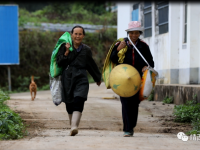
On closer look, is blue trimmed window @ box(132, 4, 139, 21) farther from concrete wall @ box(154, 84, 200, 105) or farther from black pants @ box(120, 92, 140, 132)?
black pants @ box(120, 92, 140, 132)

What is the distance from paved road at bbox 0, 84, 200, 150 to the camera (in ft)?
15.4

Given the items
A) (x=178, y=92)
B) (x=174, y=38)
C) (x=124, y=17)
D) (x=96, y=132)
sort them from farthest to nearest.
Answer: (x=124, y=17), (x=174, y=38), (x=178, y=92), (x=96, y=132)

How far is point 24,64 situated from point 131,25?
22.6 m

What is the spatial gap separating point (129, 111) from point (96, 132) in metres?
0.75

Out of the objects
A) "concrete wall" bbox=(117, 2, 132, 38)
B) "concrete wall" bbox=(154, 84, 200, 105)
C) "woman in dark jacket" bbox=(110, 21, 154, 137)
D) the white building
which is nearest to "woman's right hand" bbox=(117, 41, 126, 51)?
"woman in dark jacket" bbox=(110, 21, 154, 137)

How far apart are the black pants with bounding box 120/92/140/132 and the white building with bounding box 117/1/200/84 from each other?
533cm

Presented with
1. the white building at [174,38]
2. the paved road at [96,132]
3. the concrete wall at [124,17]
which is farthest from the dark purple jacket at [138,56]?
the concrete wall at [124,17]

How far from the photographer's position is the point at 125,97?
6.11 m

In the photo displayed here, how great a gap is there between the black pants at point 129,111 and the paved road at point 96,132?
0.20 meters

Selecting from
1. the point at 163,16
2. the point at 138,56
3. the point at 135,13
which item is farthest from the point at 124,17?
the point at 138,56

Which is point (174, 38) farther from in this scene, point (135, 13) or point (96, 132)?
point (96, 132)

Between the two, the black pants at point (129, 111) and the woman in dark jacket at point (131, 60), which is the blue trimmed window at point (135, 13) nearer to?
the woman in dark jacket at point (131, 60)

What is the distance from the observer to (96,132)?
654 cm

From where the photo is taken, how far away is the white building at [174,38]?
41.1 feet
